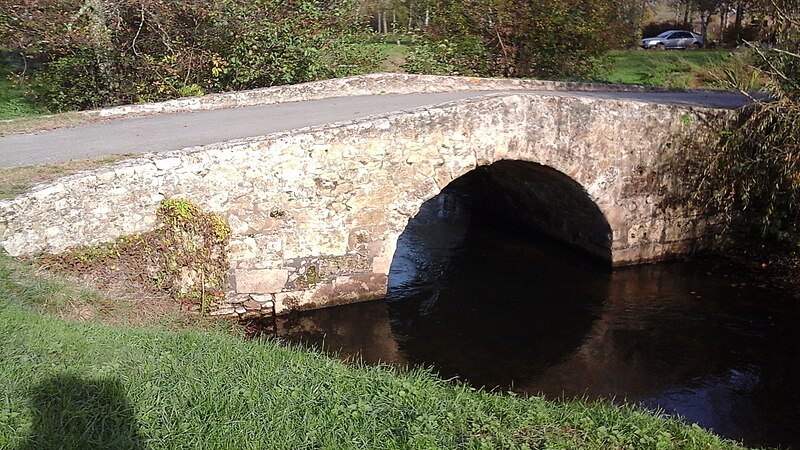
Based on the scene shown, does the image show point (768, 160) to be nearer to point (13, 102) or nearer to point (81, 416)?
point (81, 416)

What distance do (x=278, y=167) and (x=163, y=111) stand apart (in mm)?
3905

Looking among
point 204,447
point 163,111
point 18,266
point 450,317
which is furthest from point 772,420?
point 163,111

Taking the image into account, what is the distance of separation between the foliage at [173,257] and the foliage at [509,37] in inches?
399

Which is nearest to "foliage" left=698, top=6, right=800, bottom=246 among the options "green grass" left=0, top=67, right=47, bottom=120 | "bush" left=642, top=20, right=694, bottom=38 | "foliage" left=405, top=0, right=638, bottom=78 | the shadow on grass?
"foliage" left=405, top=0, right=638, bottom=78

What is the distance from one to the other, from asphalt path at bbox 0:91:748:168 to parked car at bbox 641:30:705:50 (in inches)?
966

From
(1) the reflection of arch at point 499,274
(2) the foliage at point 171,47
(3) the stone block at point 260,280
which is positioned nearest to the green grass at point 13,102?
(2) the foliage at point 171,47

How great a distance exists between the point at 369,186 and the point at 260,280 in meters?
2.07

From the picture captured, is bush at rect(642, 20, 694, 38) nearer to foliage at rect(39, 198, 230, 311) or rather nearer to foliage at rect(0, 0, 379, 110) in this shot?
foliage at rect(0, 0, 379, 110)

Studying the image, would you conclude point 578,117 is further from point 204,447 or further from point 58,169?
point 204,447

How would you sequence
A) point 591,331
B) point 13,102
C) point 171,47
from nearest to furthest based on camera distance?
1. point 591,331
2. point 171,47
3. point 13,102

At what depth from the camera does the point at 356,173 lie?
33.5ft

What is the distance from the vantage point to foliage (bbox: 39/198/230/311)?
27.7 ft

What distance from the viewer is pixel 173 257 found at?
910 centimetres

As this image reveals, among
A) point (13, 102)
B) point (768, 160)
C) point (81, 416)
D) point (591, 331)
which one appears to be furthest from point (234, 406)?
point (13, 102)
